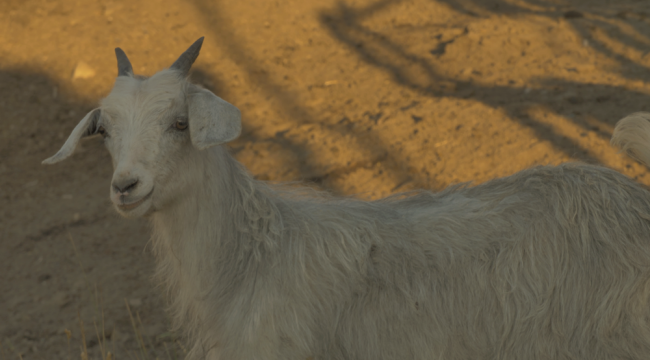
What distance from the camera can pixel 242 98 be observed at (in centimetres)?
786

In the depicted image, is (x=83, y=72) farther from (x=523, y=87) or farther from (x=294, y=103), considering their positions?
(x=523, y=87)

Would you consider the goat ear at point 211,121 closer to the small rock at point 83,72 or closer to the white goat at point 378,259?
the white goat at point 378,259

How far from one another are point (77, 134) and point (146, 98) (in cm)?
45

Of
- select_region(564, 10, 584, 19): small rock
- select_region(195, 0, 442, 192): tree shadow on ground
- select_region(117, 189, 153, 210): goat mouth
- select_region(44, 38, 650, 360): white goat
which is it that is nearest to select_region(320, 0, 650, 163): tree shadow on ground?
select_region(564, 10, 584, 19): small rock

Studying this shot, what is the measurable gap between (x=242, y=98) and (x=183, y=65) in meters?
4.80

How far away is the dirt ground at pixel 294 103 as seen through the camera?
5582 millimetres

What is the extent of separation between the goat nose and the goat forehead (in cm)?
34

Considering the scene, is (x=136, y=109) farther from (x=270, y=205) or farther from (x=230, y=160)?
(x=270, y=205)

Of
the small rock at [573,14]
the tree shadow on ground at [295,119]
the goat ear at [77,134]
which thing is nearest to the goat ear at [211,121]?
the goat ear at [77,134]

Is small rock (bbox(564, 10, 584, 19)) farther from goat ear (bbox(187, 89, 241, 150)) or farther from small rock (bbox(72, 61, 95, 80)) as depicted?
goat ear (bbox(187, 89, 241, 150))

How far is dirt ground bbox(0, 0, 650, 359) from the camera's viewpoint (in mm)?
5582

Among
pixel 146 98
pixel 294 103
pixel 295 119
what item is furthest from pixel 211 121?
pixel 294 103

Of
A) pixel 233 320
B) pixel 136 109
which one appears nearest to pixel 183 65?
pixel 136 109

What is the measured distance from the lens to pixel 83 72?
27.3ft
